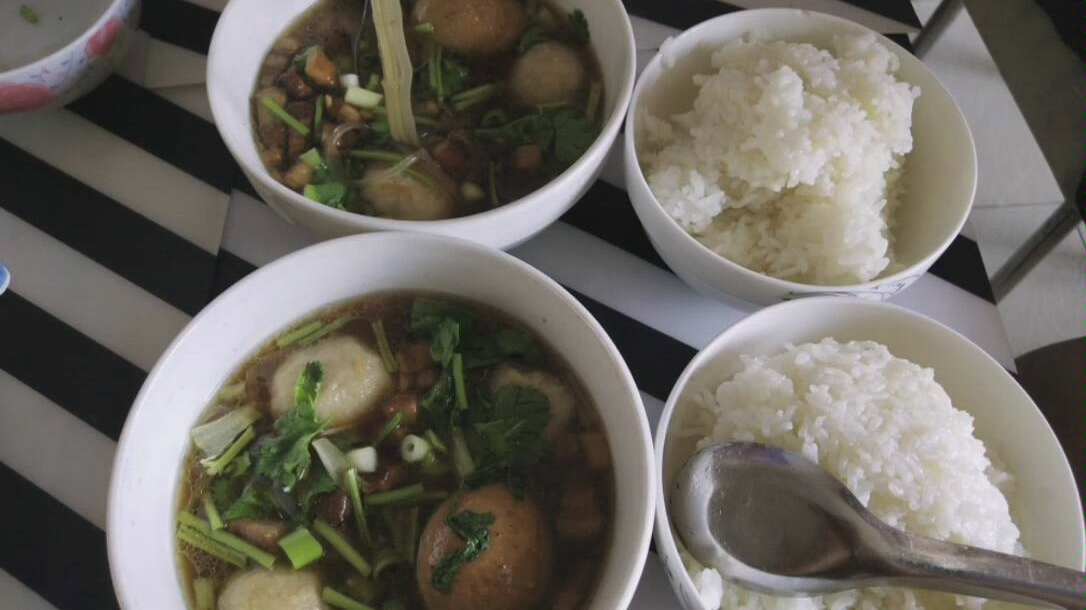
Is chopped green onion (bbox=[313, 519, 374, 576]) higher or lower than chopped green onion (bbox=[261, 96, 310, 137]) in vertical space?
lower


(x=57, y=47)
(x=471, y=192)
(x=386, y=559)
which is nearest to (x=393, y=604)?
(x=386, y=559)

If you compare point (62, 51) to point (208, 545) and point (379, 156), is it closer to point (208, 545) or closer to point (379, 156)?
point (379, 156)

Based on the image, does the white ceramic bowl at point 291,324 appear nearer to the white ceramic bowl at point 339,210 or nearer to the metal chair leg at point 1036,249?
the white ceramic bowl at point 339,210

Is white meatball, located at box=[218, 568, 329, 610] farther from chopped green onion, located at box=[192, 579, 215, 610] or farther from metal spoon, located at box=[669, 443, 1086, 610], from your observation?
metal spoon, located at box=[669, 443, 1086, 610]

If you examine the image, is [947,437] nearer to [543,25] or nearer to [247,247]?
[543,25]

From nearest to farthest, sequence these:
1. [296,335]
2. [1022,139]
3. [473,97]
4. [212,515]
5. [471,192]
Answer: [212,515], [296,335], [471,192], [473,97], [1022,139]

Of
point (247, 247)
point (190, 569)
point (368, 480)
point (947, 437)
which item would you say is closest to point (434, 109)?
point (247, 247)

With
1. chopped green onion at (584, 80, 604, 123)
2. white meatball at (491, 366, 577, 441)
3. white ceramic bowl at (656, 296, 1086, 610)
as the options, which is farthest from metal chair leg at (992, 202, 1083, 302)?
white meatball at (491, 366, 577, 441)

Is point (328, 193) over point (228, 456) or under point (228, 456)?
over
